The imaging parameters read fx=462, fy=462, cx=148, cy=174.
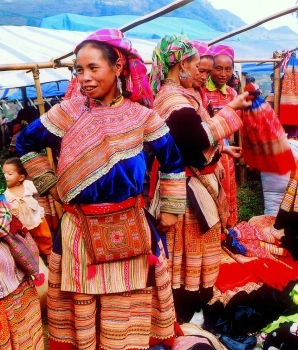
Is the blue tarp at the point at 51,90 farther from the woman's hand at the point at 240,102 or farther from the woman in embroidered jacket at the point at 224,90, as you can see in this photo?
the woman's hand at the point at 240,102

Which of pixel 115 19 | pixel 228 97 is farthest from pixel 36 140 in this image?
pixel 115 19

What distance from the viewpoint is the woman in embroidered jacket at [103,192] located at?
233 centimetres

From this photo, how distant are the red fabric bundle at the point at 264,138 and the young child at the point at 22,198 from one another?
7.86 feet

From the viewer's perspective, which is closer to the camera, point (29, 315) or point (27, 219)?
point (29, 315)

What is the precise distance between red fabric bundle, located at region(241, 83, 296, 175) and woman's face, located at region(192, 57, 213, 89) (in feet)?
1.76

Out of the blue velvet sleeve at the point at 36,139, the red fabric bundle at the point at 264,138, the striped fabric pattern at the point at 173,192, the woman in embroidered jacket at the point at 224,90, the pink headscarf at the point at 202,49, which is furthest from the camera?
the woman in embroidered jacket at the point at 224,90

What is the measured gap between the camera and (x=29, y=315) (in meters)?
2.60

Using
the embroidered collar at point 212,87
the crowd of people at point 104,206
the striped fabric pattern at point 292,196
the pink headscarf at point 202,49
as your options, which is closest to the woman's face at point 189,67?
the crowd of people at point 104,206

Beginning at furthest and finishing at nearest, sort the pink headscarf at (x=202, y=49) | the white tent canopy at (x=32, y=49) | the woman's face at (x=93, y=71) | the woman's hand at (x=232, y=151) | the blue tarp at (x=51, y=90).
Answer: the blue tarp at (x=51, y=90)
the white tent canopy at (x=32, y=49)
the pink headscarf at (x=202, y=49)
the woman's hand at (x=232, y=151)
the woman's face at (x=93, y=71)

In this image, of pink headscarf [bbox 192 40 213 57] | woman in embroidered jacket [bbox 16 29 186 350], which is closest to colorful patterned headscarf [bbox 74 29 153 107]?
woman in embroidered jacket [bbox 16 29 186 350]

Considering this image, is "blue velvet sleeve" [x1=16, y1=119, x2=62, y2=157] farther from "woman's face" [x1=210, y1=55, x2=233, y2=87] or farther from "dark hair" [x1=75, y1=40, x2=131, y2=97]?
"woman's face" [x1=210, y1=55, x2=233, y2=87]

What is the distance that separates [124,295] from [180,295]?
1.13 metres

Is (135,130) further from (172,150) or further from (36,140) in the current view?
(36,140)

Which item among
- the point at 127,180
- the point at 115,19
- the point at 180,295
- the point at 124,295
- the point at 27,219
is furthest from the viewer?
the point at 115,19
